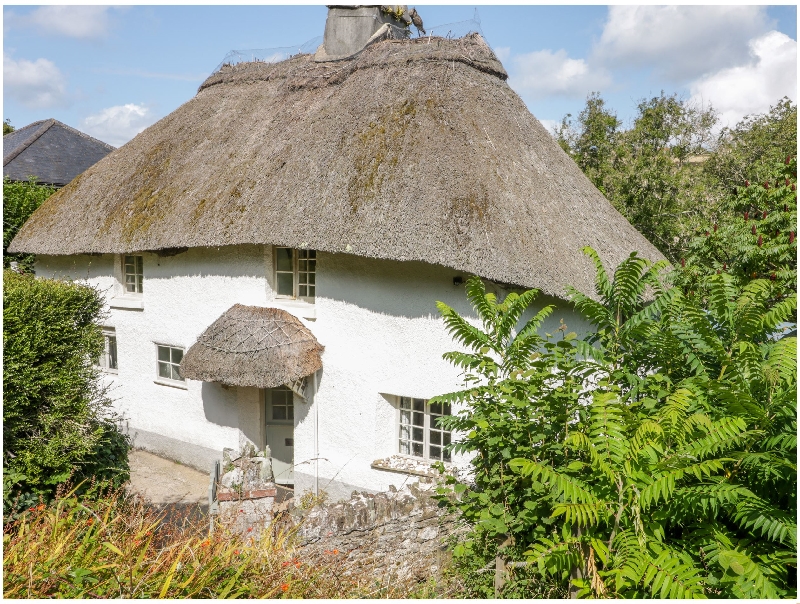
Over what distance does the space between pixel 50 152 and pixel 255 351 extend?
1570 cm

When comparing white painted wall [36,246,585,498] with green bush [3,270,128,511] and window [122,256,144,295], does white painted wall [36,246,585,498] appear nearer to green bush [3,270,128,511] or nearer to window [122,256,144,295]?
window [122,256,144,295]

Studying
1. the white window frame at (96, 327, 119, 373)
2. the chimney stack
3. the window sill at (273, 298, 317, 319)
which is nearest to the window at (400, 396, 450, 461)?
the window sill at (273, 298, 317, 319)

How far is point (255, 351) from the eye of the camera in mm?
9570

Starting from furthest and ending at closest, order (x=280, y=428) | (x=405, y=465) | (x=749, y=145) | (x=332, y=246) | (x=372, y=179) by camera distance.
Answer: (x=749, y=145), (x=280, y=428), (x=372, y=179), (x=405, y=465), (x=332, y=246)

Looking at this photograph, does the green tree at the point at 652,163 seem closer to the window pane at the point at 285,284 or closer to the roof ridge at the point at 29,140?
the window pane at the point at 285,284

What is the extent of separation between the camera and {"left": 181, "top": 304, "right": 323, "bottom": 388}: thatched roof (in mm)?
9367

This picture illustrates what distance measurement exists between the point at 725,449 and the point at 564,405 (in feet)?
3.66

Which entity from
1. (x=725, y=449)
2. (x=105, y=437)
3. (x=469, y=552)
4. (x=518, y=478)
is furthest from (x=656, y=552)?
(x=105, y=437)

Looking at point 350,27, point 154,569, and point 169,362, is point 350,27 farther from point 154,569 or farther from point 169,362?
point 154,569

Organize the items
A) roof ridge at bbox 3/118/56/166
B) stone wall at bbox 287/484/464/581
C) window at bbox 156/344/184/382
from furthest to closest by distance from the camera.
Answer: roof ridge at bbox 3/118/56/166, window at bbox 156/344/184/382, stone wall at bbox 287/484/464/581

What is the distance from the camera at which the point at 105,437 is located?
8.14 meters

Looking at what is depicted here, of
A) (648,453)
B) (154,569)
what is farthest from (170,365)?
(648,453)

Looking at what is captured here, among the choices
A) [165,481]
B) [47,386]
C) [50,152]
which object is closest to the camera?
[47,386]

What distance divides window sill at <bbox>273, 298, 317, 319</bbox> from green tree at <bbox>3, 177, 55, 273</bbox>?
27.8 ft
